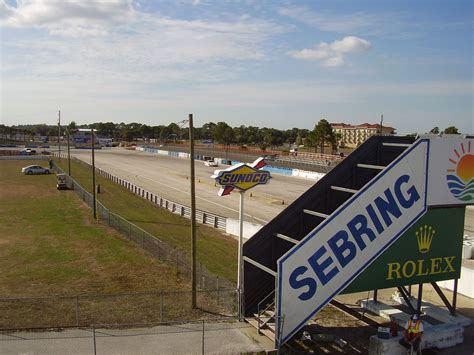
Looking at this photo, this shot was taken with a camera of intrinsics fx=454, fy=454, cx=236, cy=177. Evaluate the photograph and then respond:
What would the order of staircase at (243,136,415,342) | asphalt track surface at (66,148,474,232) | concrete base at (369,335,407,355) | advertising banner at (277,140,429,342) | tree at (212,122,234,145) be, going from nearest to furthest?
advertising banner at (277,140,429,342)
concrete base at (369,335,407,355)
staircase at (243,136,415,342)
asphalt track surface at (66,148,474,232)
tree at (212,122,234,145)

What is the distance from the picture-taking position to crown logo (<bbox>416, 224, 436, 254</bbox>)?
60.2ft

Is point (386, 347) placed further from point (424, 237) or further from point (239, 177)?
point (239, 177)

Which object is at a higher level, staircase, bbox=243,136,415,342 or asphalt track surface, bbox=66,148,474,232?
staircase, bbox=243,136,415,342

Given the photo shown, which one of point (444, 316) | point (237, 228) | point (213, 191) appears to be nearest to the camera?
point (444, 316)

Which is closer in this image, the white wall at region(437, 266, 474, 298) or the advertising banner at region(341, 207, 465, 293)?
the advertising banner at region(341, 207, 465, 293)

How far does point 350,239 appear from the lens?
15906 millimetres

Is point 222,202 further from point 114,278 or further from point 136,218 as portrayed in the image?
point 114,278

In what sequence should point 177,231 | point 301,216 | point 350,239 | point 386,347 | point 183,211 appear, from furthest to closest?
point 183,211, point 177,231, point 301,216, point 350,239, point 386,347

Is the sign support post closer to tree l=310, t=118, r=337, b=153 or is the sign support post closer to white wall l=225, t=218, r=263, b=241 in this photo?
white wall l=225, t=218, r=263, b=241

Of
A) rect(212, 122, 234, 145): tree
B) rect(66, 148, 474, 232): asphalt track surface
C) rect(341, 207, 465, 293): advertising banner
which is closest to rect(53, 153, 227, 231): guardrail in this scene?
rect(66, 148, 474, 232): asphalt track surface

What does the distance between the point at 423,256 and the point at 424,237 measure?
31.0 inches

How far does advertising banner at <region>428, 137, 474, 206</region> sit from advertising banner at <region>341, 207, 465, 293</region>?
2.57 feet

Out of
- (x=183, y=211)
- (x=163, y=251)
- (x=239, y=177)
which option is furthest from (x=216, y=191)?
(x=239, y=177)

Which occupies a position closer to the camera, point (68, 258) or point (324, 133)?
point (68, 258)
